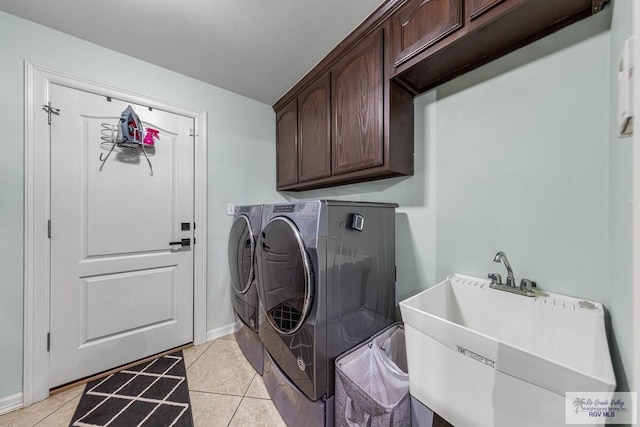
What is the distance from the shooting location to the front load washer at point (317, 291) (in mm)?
1079

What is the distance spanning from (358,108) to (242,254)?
1.37 metres

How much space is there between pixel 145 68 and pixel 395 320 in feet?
9.05

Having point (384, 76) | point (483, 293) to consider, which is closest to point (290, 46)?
point (384, 76)

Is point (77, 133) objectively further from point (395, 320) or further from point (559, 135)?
point (559, 135)

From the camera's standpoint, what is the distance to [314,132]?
192cm

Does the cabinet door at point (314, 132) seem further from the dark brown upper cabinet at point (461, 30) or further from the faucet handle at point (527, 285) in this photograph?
the faucet handle at point (527, 285)

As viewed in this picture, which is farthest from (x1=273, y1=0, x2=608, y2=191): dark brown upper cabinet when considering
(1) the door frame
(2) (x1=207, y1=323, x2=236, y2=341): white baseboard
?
(1) the door frame

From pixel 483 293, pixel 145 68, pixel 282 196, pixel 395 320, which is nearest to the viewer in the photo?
pixel 483 293

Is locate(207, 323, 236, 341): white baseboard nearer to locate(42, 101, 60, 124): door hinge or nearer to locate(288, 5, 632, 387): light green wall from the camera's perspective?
locate(288, 5, 632, 387): light green wall

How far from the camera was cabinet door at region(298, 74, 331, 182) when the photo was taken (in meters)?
1.79

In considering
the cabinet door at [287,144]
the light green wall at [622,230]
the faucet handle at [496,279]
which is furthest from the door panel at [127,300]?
the light green wall at [622,230]

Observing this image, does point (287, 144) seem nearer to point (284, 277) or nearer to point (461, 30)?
point (284, 277)

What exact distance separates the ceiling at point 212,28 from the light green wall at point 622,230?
1.12m

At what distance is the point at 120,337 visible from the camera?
1.72 metres
